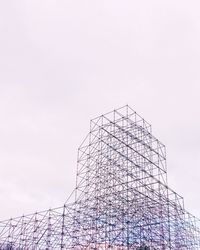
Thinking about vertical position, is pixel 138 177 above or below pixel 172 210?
above

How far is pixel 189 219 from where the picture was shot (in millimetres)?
32219

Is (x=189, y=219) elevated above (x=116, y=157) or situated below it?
below

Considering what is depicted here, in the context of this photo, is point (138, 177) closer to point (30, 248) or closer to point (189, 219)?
point (189, 219)

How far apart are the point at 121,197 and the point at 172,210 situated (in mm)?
4820

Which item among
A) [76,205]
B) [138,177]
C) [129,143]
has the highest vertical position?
[129,143]

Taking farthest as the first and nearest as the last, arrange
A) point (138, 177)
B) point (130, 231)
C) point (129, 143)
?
point (129, 143) < point (138, 177) < point (130, 231)

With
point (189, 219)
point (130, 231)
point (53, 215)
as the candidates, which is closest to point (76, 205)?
point (53, 215)

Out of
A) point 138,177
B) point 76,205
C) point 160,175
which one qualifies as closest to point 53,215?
point 76,205

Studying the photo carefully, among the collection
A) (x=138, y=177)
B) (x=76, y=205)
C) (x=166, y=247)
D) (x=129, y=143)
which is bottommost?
(x=166, y=247)

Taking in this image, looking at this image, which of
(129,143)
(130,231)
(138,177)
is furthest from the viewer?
(129,143)

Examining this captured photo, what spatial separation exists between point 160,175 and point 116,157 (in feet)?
11.9

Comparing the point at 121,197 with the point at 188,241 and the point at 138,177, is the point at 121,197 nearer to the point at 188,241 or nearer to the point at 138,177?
the point at 138,177

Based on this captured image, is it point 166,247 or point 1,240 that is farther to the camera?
point 1,240

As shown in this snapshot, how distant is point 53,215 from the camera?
2769cm
